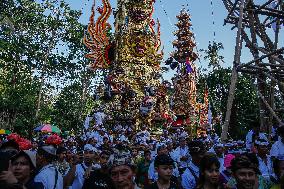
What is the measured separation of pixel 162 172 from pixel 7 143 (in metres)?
2.28

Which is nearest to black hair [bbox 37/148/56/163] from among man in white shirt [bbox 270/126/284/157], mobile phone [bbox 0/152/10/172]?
mobile phone [bbox 0/152/10/172]

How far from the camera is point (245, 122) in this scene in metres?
36.2

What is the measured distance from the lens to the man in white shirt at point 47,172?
403 centimetres

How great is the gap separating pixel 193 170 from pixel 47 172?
84.2 inches

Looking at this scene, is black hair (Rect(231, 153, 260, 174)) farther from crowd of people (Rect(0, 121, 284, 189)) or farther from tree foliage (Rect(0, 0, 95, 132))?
tree foliage (Rect(0, 0, 95, 132))

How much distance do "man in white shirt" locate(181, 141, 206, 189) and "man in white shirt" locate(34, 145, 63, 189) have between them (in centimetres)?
177

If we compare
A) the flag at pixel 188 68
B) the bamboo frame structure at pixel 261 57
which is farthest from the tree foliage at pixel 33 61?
the bamboo frame structure at pixel 261 57

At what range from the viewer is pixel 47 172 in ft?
13.6

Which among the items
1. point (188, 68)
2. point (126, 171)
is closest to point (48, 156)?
point (126, 171)

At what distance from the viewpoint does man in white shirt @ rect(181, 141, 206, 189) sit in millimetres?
4701

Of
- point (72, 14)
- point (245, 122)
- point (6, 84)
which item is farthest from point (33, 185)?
point (245, 122)

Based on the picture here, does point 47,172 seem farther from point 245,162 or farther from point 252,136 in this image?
point 252,136

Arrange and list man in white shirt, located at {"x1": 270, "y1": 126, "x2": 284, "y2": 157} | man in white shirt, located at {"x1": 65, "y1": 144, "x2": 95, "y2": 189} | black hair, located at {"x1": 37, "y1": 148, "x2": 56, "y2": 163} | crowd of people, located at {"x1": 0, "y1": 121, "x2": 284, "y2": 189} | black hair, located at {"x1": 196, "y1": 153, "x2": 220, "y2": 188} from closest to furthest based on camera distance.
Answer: crowd of people, located at {"x1": 0, "y1": 121, "x2": 284, "y2": 189}
black hair, located at {"x1": 196, "y1": 153, "x2": 220, "y2": 188}
black hair, located at {"x1": 37, "y1": 148, "x2": 56, "y2": 163}
man in white shirt, located at {"x1": 65, "y1": 144, "x2": 95, "y2": 189}
man in white shirt, located at {"x1": 270, "y1": 126, "x2": 284, "y2": 157}

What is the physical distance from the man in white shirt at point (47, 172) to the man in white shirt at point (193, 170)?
1770 mm
